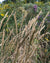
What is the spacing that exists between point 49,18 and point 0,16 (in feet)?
7.01

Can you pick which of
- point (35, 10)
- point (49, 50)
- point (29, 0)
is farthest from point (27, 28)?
point (29, 0)

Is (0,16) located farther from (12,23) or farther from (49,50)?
(49,50)

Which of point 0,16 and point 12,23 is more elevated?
point 0,16

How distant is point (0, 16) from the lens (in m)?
2.84

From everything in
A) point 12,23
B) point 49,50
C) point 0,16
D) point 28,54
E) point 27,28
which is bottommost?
point 49,50

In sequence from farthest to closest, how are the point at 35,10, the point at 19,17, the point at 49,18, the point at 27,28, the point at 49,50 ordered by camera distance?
the point at 35,10 → the point at 49,18 → the point at 19,17 → the point at 49,50 → the point at 27,28

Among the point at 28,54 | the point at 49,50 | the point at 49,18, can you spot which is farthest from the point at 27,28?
the point at 49,18

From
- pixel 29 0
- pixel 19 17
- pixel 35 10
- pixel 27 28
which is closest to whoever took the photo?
pixel 27 28

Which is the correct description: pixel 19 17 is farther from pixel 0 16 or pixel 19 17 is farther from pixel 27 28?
pixel 27 28

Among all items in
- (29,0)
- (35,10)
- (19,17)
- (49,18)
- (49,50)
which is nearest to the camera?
(49,50)

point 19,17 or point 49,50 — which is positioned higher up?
point 19,17

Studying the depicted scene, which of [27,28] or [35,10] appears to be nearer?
[27,28]

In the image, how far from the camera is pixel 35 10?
6.98 m

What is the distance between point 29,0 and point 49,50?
13.9m
